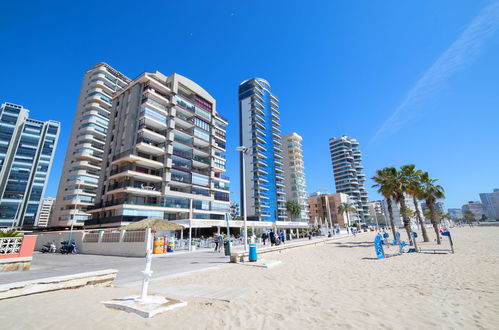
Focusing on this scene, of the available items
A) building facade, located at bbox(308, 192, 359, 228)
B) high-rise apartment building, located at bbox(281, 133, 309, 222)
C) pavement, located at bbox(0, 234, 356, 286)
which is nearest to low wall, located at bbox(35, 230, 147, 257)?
pavement, located at bbox(0, 234, 356, 286)

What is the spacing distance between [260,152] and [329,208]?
158 ft

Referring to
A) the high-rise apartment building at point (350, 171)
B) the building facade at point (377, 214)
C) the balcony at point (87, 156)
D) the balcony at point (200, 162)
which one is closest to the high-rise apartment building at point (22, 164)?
the balcony at point (87, 156)

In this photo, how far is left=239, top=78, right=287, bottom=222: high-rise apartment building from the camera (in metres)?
64.6

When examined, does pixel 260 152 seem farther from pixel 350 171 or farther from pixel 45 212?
pixel 45 212

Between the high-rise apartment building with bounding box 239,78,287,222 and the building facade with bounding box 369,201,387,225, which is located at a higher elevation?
the high-rise apartment building with bounding box 239,78,287,222

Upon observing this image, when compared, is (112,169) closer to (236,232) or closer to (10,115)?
(236,232)

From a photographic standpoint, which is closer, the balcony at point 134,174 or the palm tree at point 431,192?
the palm tree at point 431,192

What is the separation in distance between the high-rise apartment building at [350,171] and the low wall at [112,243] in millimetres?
106495

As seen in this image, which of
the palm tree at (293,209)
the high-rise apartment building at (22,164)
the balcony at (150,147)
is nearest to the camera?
the balcony at (150,147)

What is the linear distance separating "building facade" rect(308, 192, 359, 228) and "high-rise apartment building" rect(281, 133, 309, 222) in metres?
18.8

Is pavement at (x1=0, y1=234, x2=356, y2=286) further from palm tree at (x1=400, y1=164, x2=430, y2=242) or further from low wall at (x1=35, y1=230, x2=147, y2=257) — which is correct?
palm tree at (x1=400, y1=164, x2=430, y2=242)

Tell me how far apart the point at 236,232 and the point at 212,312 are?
147 ft

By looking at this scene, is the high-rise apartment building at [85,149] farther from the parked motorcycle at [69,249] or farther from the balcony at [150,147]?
the parked motorcycle at [69,249]

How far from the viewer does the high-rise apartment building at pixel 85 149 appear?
46125 mm
